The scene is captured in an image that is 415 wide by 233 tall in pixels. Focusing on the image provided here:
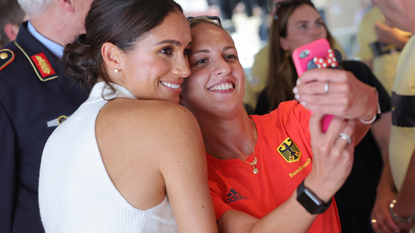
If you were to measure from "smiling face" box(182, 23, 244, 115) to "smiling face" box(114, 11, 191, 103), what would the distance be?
22 cm

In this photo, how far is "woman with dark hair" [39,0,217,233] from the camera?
100 cm

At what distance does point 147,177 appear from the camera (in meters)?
1.01

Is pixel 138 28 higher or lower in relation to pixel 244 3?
higher

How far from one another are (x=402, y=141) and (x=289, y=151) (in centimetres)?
71

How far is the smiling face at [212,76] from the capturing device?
1.50 metres

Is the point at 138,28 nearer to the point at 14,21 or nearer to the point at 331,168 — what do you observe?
the point at 331,168

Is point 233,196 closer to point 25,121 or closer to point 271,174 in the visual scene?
point 271,174

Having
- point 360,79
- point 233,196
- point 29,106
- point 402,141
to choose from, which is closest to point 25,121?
point 29,106

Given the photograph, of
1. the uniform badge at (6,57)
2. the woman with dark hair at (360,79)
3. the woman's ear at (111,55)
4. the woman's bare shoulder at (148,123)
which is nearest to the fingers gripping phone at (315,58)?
the woman's bare shoulder at (148,123)

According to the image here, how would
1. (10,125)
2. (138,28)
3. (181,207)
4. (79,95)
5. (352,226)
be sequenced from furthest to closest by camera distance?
(352,226), (79,95), (10,125), (138,28), (181,207)

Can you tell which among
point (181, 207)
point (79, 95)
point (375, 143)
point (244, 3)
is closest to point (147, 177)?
point (181, 207)

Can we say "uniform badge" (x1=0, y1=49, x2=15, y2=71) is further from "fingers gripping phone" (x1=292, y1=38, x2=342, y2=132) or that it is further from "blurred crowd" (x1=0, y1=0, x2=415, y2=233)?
"fingers gripping phone" (x1=292, y1=38, x2=342, y2=132)

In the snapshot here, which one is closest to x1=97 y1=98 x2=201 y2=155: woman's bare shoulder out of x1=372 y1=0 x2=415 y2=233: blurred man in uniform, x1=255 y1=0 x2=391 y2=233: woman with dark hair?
x1=372 y1=0 x2=415 y2=233: blurred man in uniform

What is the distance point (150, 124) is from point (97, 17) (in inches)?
19.8
